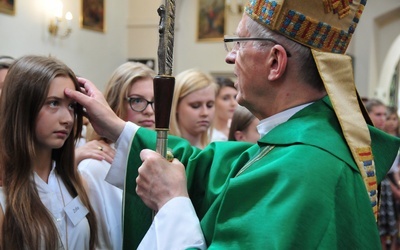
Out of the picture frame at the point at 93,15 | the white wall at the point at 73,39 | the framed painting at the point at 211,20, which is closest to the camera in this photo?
the white wall at the point at 73,39

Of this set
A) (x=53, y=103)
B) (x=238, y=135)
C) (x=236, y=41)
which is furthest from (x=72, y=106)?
(x=238, y=135)

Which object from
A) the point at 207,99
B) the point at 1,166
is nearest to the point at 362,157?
the point at 1,166

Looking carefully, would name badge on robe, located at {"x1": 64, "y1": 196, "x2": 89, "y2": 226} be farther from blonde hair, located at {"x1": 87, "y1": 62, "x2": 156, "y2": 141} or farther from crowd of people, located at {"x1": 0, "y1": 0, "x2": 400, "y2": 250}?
blonde hair, located at {"x1": 87, "y1": 62, "x2": 156, "y2": 141}

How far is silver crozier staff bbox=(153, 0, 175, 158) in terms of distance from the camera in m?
1.78

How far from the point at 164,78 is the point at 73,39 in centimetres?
855

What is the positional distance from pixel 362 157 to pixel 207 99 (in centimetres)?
230

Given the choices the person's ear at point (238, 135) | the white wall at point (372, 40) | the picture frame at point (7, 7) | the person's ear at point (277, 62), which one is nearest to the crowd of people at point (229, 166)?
the person's ear at point (277, 62)

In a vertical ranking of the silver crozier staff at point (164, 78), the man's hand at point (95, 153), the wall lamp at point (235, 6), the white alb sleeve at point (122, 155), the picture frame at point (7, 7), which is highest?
the wall lamp at point (235, 6)

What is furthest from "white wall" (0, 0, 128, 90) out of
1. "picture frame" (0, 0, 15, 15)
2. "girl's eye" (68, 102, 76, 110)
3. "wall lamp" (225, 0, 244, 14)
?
"girl's eye" (68, 102, 76, 110)

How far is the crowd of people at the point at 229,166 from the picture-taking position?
155 cm

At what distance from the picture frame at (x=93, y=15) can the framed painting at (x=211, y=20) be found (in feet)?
6.83

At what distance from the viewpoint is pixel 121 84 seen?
3039mm

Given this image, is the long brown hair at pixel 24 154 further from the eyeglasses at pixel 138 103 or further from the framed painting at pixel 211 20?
the framed painting at pixel 211 20

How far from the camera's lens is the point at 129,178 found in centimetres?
223
